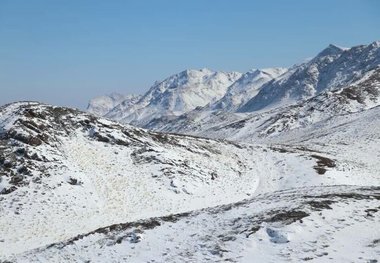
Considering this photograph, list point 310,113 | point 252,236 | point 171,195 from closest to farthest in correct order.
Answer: point 252,236, point 171,195, point 310,113

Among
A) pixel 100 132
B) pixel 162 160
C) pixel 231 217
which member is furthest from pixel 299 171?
pixel 231 217

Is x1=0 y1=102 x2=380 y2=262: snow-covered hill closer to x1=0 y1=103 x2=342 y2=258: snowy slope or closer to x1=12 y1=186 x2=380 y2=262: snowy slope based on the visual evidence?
x1=0 y1=103 x2=342 y2=258: snowy slope

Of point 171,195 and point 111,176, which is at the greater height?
point 111,176

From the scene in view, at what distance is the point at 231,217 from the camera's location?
24047 millimetres

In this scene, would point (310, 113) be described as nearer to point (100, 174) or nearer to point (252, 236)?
point (100, 174)

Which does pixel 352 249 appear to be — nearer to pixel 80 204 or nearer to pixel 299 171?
pixel 80 204

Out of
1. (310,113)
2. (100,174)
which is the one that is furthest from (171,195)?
(310,113)

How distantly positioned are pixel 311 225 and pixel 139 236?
819cm

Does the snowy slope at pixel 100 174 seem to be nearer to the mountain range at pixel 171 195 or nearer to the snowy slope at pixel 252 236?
the mountain range at pixel 171 195

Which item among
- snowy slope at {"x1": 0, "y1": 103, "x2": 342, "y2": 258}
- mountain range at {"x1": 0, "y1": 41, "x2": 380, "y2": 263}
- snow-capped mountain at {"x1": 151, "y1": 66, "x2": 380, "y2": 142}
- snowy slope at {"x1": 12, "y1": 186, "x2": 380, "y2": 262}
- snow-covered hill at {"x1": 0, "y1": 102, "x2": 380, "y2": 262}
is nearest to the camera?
snowy slope at {"x1": 12, "y1": 186, "x2": 380, "y2": 262}

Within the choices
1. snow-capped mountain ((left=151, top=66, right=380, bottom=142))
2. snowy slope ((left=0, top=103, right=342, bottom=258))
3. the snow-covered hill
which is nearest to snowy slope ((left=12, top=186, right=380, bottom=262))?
the snow-covered hill

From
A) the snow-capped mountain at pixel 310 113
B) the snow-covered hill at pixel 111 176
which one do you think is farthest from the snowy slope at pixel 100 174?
the snow-capped mountain at pixel 310 113

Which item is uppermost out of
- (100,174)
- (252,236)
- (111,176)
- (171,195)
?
(100,174)

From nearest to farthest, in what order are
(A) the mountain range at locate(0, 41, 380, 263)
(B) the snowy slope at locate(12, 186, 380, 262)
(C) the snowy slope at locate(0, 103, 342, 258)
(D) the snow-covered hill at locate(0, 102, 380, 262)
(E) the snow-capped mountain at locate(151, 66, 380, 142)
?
(B) the snowy slope at locate(12, 186, 380, 262) < (A) the mountain range at locate(0, 41, 380, 263) < (D) the snow-covered hill at locate(0, 102, 380, 262) < (C) the snowy slope at locate(0, 103, 342, 258) < (E) the snow-capped mountain at locate(151, 66, 380, 142)
